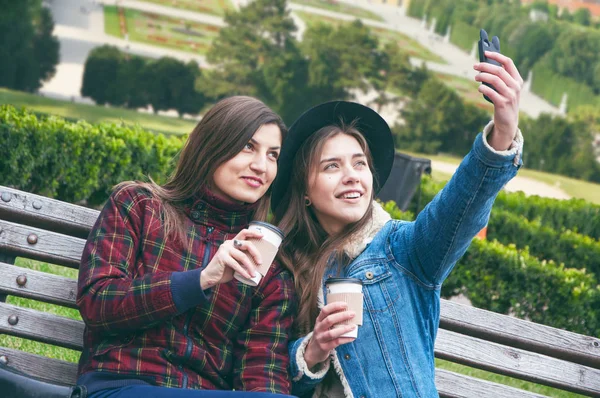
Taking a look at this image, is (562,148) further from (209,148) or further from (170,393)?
(170,393)

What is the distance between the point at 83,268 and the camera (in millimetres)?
2574

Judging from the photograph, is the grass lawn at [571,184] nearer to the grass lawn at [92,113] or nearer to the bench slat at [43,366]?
the grass lawn at [92,113]

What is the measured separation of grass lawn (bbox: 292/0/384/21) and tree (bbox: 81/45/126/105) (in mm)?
3828

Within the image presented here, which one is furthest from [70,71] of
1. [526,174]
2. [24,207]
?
[24,207]

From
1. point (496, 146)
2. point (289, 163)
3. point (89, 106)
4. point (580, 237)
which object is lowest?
point (89, 106)

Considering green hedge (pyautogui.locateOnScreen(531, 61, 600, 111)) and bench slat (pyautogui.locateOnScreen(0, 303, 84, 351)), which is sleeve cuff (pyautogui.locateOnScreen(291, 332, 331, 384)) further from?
green hedge (pyautogui.locateOnScreen(531, 61, 600, 111))

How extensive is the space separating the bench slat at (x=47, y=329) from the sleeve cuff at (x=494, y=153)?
1463 millimetres

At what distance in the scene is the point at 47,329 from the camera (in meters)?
2.88

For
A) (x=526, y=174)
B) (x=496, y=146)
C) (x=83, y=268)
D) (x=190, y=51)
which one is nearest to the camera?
(x=496, y=146)

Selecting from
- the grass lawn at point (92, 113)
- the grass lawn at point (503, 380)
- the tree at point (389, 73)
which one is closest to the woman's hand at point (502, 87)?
the grass lawn at point (503, 380)

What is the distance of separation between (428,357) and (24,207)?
1460 mm

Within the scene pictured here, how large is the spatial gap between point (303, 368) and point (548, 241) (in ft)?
21.9

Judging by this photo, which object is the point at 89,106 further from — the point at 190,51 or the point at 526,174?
the point at 526,174

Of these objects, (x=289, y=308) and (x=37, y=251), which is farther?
(x=37, y=251)
